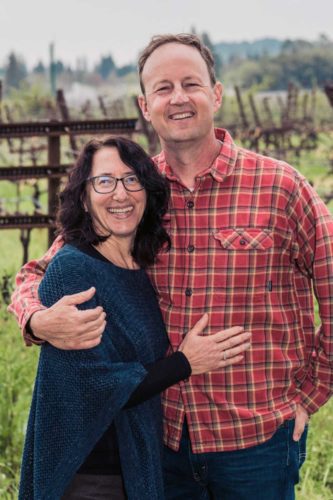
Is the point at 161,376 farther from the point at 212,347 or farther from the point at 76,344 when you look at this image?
the point at 76,344

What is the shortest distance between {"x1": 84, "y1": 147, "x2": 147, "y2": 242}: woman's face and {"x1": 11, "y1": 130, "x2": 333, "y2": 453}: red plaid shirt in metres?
0.18

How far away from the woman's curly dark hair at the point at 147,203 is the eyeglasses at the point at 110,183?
2 cm

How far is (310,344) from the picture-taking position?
102 inches

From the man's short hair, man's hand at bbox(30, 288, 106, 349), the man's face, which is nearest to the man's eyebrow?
the man's face

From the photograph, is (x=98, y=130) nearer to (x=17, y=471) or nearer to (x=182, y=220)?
(x=17, y=471)

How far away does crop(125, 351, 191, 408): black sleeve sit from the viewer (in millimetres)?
2227

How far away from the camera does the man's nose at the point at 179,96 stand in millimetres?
2467

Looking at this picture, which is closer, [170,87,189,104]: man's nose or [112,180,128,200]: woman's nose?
[112,180,128,200]: woman's nose

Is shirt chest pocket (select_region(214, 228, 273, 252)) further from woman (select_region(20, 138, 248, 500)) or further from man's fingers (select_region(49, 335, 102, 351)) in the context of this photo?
man's fingers (select_region(49, 335, 102, 351))

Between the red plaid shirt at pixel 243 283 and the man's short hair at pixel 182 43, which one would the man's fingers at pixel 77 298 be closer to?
the red plaid shirt at pixel 243 283

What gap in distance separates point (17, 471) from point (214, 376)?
2.26m

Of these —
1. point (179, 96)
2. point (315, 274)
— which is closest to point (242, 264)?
point (315, 274)

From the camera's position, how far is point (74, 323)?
2113 mm

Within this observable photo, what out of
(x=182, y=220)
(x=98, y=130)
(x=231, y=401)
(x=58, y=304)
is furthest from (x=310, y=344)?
(x=98, y=130)
